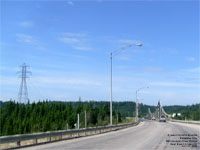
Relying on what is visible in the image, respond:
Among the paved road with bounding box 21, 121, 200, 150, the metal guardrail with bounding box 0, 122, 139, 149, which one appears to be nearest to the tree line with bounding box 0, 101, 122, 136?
the metal guardrail with bounding box 0, 122, 139, 149

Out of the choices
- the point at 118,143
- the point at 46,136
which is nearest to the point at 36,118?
the point at 46,136

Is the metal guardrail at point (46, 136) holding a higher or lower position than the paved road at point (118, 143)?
higher

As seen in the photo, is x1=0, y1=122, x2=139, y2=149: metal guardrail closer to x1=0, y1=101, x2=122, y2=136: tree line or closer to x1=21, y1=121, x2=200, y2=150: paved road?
x1=21, y1=121, x2=200, y2=150: paved road

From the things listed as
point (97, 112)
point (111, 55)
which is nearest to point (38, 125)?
point (97, 112)

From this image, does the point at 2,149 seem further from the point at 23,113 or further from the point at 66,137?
the point at 23,113

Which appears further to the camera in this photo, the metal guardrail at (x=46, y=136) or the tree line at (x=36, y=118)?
the tree line at (x=36, y=118)

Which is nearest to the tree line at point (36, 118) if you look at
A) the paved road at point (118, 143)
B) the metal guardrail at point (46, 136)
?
the metal guardrail at point (46, 136)

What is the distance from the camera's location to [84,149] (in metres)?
16.2

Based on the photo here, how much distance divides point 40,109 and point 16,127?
3838cm

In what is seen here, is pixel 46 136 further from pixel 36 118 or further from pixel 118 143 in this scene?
pixel 36 118

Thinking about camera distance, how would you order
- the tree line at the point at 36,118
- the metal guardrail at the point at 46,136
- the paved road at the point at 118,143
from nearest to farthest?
the metal guardrail at the point at 46,136
the paved road at the point at 118,143
the tree line at the point at 36,118

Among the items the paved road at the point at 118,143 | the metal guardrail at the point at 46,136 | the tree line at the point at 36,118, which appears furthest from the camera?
the tree line at the point at 36,118

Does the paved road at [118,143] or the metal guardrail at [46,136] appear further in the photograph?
the paved road at [118,143]

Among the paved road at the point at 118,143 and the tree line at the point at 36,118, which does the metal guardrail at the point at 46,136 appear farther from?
the tree line at the point at 36,118
